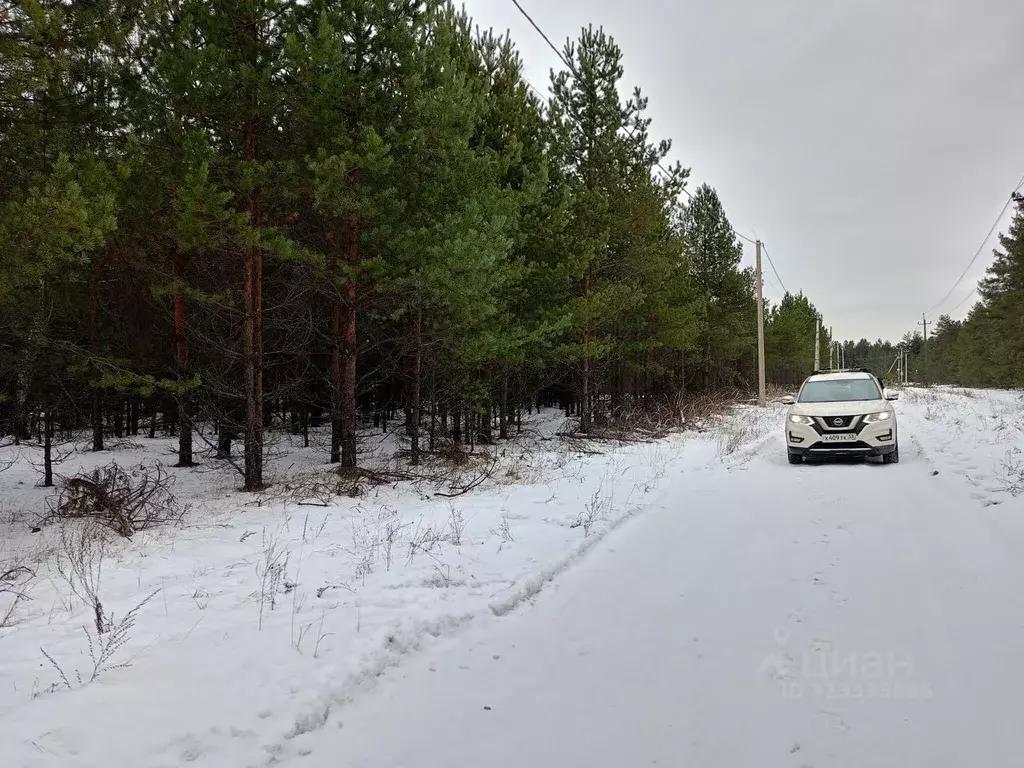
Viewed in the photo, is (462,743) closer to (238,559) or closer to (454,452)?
(238,559)

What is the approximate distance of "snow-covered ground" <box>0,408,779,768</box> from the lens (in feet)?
9.01

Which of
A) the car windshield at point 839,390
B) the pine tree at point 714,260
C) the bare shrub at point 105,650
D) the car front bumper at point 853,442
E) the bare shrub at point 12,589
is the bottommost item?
the bare shrub at point 12,589

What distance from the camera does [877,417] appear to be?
10.4 metres

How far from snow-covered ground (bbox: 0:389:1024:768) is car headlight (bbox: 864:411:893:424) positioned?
10.6 ft

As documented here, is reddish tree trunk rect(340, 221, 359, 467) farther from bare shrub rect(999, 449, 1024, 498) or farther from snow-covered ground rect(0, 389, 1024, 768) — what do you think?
bare shrub rect(999, 449, 1024, 498)

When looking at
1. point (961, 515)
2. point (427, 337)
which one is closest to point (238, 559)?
point (427, 337)

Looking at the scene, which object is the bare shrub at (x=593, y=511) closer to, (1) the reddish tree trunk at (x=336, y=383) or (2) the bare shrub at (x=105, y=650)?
(2) the bare shrub at (x=105, y=650)

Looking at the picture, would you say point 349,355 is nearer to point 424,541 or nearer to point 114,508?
point 114,508

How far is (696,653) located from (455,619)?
172cm

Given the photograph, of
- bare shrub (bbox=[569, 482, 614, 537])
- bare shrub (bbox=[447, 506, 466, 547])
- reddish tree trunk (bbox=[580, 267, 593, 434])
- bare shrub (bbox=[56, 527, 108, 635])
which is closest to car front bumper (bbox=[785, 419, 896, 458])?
bare shrub (bbox=[569, 482, 614, 537])

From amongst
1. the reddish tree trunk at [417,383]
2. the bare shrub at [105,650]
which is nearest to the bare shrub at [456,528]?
the bare shrub at [105,650]

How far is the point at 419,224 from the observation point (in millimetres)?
9930

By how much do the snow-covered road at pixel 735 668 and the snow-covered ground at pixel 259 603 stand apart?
295 mm

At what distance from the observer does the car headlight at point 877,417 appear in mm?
10312
